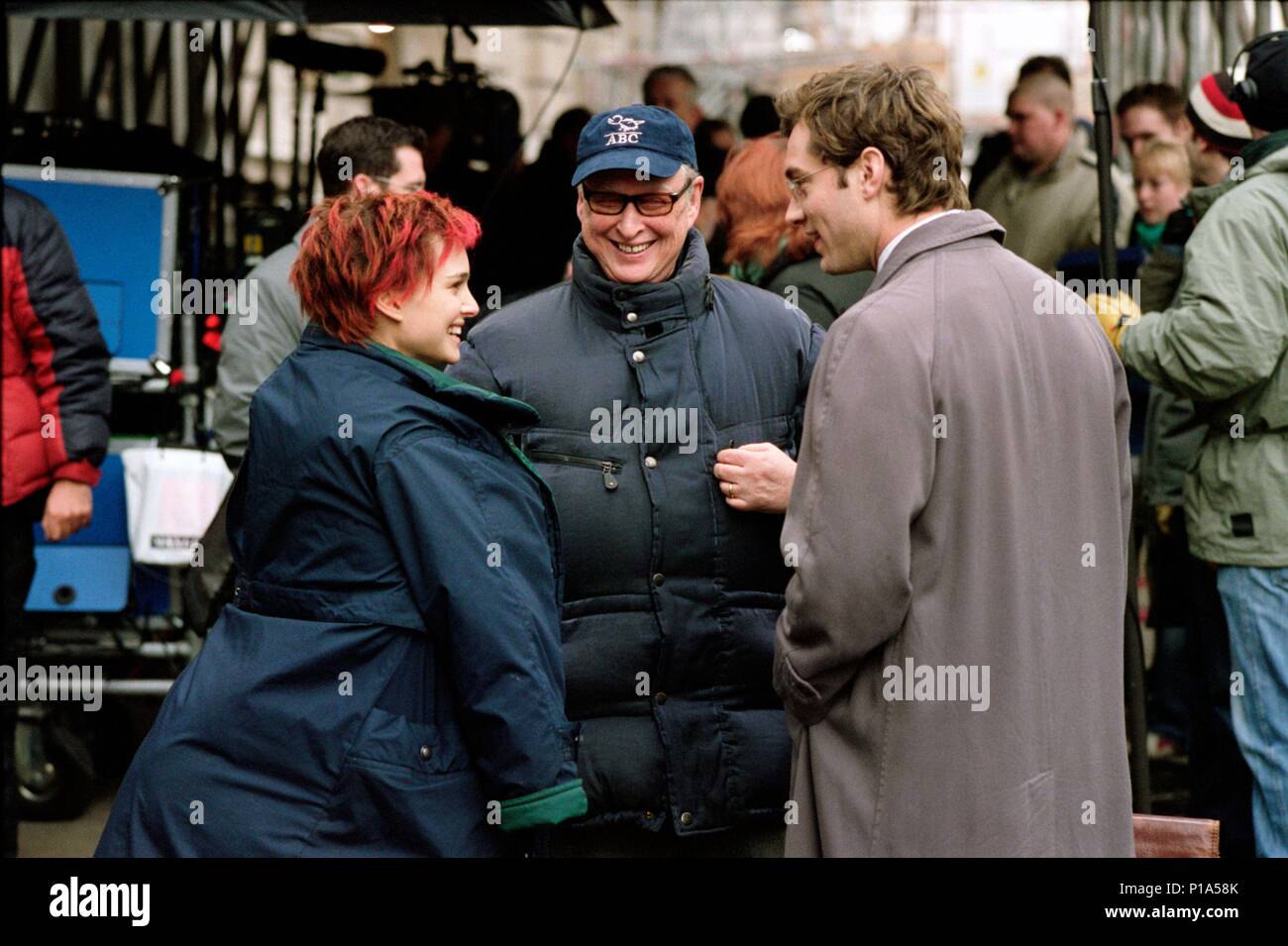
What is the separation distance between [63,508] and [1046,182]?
3905 mm

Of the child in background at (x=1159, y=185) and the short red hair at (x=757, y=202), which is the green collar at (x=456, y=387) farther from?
the child in background at (x=1159, y=185)

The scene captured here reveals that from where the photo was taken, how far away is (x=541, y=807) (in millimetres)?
2645

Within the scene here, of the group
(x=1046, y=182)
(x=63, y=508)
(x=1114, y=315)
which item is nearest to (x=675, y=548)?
(x=1114, y=315)

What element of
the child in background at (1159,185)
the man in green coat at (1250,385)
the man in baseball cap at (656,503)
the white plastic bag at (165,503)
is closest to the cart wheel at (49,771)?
the white plastic bag at (165,503)

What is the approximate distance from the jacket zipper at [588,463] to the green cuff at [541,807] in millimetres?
763

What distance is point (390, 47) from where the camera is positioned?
1543cm

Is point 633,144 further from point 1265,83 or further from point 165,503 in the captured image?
point 165,503

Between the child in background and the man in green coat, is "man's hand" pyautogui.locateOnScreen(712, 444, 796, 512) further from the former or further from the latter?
the child in background

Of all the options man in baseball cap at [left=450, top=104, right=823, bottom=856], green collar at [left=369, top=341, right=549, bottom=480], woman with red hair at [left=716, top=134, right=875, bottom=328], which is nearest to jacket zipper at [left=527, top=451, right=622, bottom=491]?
man in baseball cap at [left=450, top=104, right=823, bottom=856]

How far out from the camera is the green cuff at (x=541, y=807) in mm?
2645

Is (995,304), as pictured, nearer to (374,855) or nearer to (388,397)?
(388,397)

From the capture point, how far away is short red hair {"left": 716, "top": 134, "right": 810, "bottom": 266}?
4.15 meters
